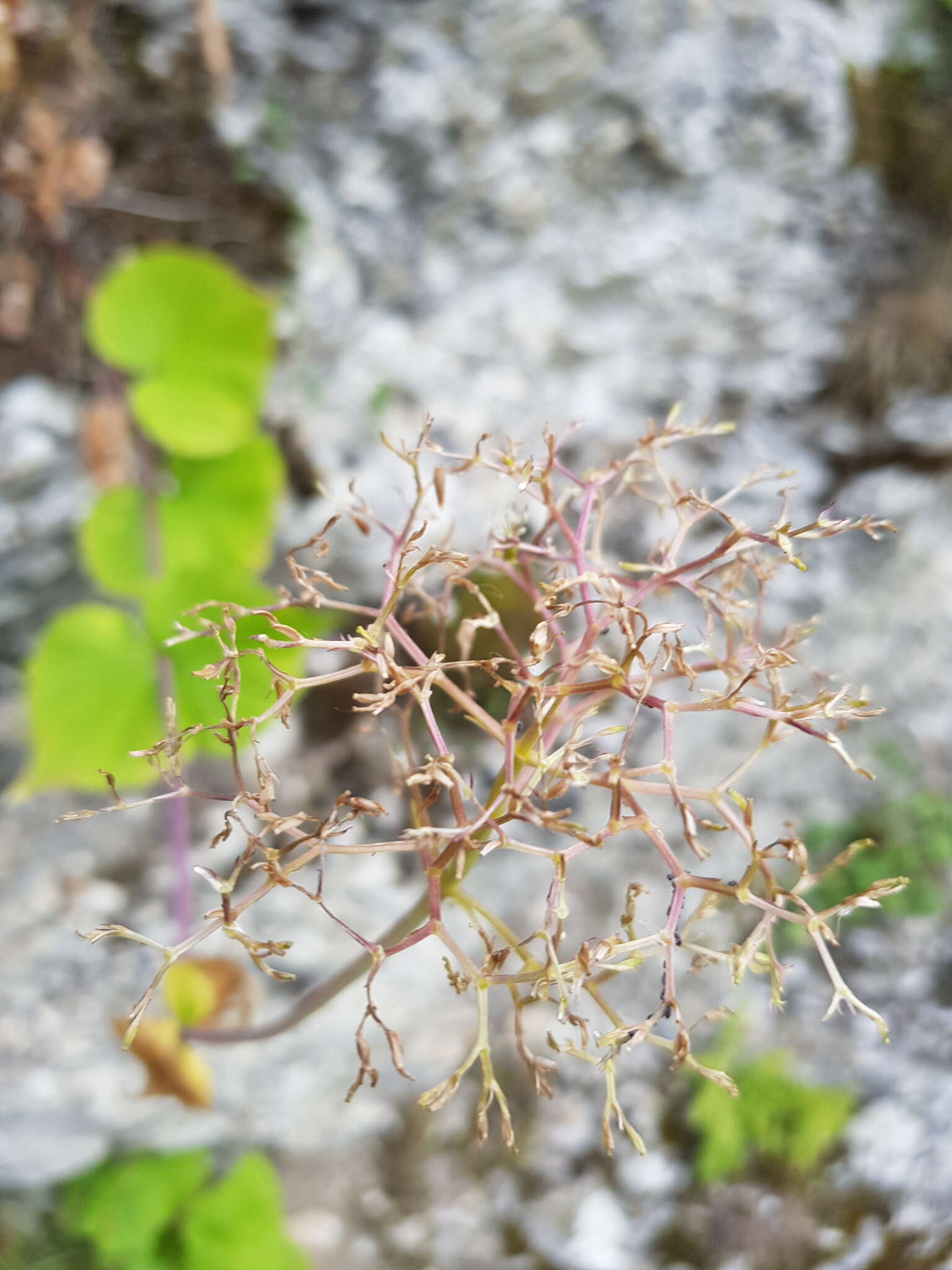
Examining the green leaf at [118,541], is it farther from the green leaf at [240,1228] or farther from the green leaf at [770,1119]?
the green leaf at [770,1119]

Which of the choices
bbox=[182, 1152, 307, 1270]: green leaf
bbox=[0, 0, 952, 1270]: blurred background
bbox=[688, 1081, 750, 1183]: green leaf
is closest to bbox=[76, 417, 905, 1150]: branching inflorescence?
bbox=[0, 0, 952, 1270]: blurred background

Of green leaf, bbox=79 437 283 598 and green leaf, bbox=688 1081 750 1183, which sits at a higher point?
green leaf, bbox=79 437 283 598

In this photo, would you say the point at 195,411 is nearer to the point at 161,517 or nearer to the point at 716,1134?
the point at 161,517

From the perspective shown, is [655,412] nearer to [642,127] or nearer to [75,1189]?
[642,127]

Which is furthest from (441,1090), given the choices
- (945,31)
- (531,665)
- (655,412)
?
(945,31)

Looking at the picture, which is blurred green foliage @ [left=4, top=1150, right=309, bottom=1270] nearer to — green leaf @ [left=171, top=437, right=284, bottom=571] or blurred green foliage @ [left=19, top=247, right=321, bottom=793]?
blurred green foliage @ [left=19, top=247, right=321, bottom=793]

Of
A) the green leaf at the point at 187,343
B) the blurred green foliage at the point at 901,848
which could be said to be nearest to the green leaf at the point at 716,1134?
the blurred green foliage at the point at 901,848
